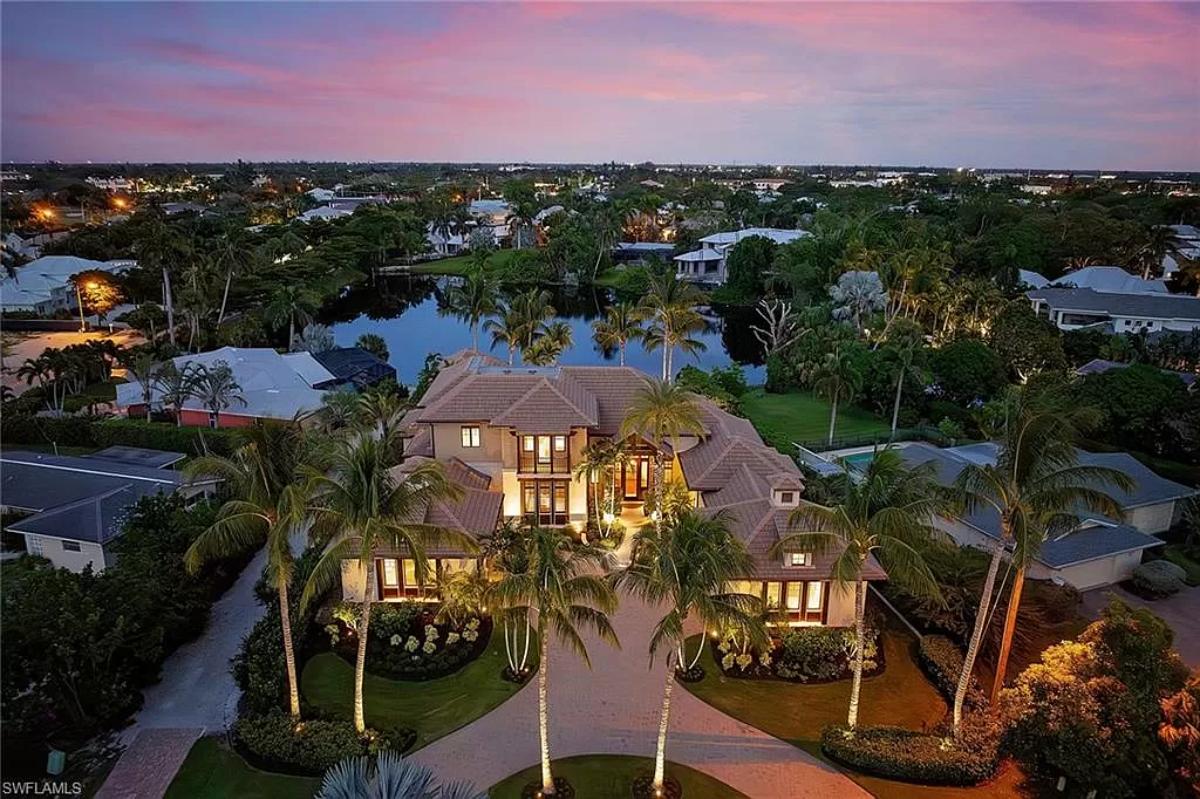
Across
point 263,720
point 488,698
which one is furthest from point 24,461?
point 488,698

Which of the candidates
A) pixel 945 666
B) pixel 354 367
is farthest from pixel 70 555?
pixel 945 666

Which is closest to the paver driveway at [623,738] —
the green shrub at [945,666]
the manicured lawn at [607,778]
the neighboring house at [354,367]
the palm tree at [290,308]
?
the manicured lawn at [607,778]

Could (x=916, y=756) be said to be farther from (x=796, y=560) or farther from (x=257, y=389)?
(x=257, y=389)

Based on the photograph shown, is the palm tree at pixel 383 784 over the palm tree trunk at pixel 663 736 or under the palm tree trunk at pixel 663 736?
over

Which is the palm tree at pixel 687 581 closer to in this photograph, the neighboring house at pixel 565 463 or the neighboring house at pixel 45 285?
the neighboring house at pixel 565 463

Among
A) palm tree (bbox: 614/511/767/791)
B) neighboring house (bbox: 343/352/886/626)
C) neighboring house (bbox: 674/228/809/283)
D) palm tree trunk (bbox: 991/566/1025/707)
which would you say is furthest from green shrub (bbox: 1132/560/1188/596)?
neighboring house (bbox: 674/228/809/283)

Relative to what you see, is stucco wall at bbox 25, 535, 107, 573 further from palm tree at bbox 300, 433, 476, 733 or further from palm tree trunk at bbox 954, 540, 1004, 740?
palm tree trunk at bbox 954, 540, 1004, 740

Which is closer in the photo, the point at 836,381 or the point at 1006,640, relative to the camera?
the point at 1006,640
